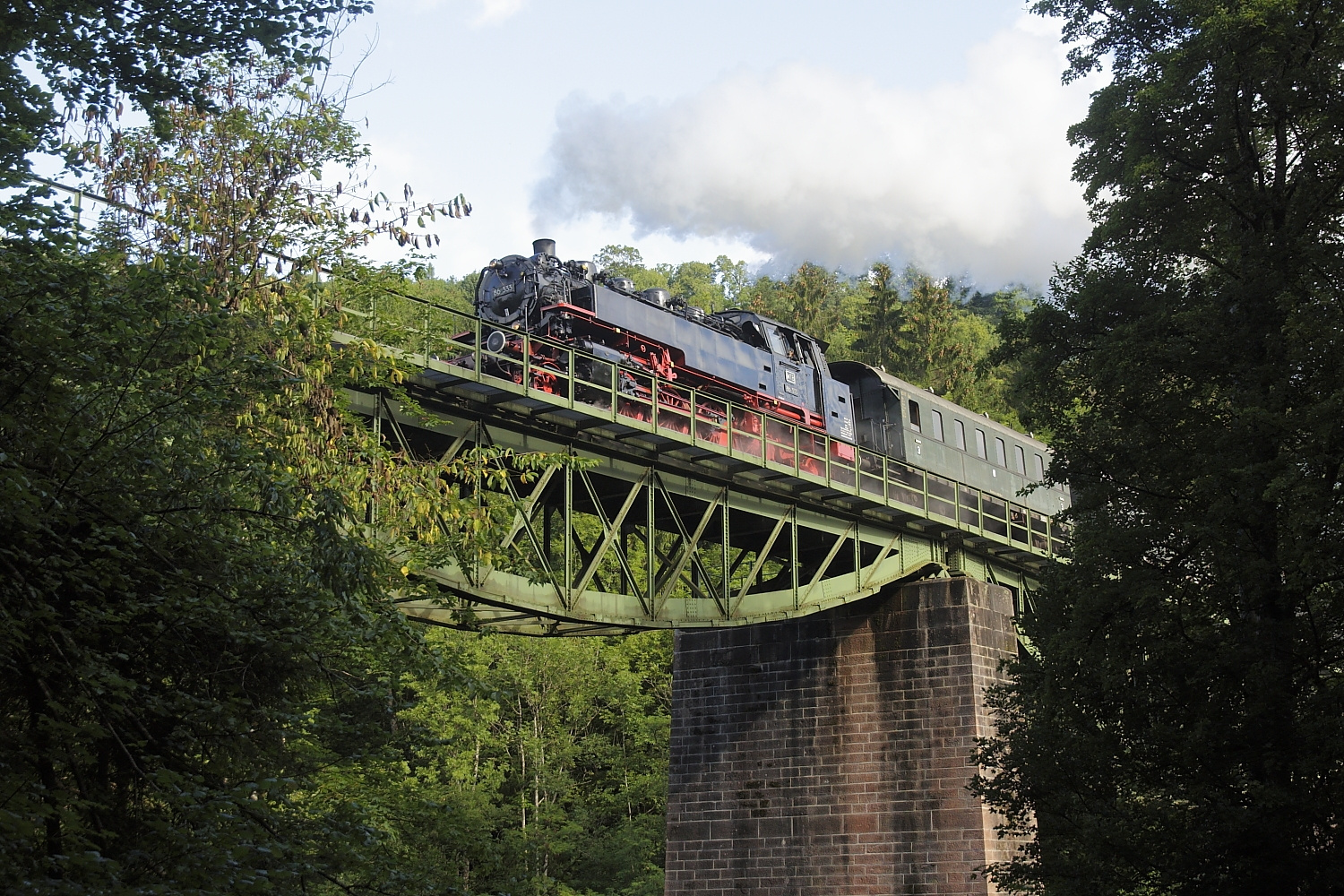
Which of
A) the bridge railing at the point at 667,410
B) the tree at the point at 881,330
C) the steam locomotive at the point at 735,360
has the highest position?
the tree at the point at 881,330

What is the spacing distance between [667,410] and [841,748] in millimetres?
8706

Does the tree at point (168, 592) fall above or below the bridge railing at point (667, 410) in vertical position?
below

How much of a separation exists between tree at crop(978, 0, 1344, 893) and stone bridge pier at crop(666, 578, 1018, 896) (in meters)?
7.35

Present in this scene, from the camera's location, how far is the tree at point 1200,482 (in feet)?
46.5

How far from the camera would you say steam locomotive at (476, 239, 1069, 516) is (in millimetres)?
24828

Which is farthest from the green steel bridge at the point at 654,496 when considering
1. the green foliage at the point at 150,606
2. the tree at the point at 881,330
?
the tree at the point at 881,330

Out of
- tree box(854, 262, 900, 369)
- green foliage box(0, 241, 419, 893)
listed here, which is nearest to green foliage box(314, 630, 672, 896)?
green foliage box(0, 241, 419, 893)

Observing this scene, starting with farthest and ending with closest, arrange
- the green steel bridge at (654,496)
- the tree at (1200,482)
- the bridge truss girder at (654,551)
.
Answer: the bridge truss girder at (654,551)
the green steel bridge at (654,496)
the tree at (1200,482)

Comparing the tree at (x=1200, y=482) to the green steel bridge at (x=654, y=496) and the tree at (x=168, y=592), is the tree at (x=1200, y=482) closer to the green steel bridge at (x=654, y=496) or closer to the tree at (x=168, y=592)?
the green steel bridge at (x=654, y=496)

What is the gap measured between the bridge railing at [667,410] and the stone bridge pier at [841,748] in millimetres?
2097

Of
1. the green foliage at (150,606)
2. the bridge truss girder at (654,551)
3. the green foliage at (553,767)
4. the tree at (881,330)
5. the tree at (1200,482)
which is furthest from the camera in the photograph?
the tree at (881,330)

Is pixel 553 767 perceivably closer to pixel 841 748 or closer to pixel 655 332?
pixel 841 748

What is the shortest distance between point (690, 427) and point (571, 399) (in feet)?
9.36

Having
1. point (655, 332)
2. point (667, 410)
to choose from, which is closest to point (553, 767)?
point (655, 332)
